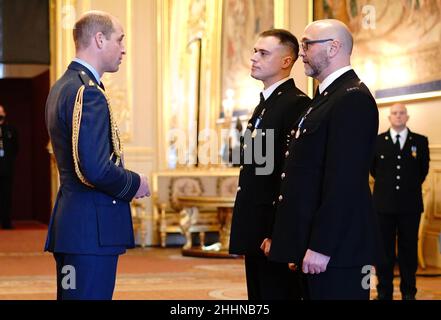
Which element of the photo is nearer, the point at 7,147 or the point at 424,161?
the point at 424,161

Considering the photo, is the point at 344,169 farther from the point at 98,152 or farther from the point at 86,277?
the point at 86,277

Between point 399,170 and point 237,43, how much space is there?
497 centimetres

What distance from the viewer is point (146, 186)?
3477 millimetres

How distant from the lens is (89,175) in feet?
10.8

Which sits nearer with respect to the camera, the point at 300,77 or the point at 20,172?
the point at 300,77

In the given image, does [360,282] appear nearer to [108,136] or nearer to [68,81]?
[108,136]

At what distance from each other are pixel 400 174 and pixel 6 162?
26.9 feet

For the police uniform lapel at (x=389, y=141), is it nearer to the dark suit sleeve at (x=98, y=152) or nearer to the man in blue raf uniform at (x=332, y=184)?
the man in blue raf uniform at (x=332, y=184)

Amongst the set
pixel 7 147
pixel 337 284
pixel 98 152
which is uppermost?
pixel 98 152

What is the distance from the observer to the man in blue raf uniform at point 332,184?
128 inches

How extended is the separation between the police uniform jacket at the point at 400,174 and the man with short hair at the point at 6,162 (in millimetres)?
7850

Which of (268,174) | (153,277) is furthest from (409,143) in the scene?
(268,174)

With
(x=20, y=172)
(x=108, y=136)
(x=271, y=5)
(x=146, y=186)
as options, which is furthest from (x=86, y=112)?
(x=20, y=172)

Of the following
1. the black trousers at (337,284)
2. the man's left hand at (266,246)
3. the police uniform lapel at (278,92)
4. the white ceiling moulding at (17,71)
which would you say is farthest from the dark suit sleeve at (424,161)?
the white ceiling moulding at (17,71)
